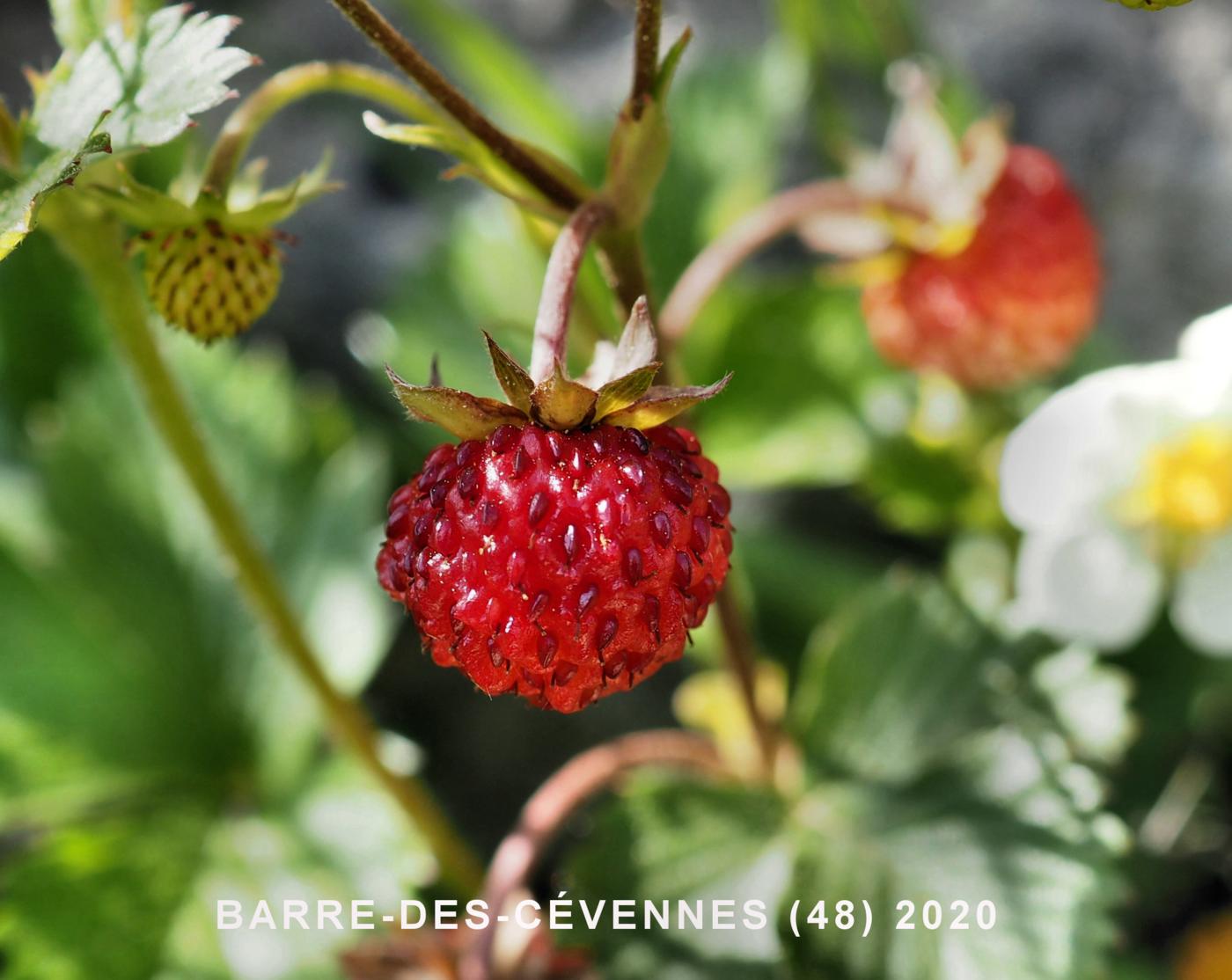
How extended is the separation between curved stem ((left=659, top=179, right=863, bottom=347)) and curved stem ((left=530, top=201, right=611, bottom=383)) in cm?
30

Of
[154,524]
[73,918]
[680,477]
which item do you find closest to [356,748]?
[73,918]

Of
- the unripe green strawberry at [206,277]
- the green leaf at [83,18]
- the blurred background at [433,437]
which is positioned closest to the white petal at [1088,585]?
the blurred background at [433,437]

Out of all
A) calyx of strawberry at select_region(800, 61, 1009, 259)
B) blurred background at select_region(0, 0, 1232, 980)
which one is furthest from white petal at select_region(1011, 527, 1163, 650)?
calyx of strawberry at select_region(800, 61, 1009, 259)

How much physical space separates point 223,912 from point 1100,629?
0.82 meters

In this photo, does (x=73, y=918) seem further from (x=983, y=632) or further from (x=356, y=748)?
(x=983, y=632)

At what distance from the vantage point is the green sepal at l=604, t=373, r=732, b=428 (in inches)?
25.0

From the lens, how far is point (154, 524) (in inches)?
52.9

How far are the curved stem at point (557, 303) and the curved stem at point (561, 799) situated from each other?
18.5 inches

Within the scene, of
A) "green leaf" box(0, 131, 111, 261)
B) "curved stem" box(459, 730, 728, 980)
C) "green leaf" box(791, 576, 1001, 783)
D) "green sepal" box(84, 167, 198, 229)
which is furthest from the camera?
"green leaf" box(791, 576, 1001, 783)

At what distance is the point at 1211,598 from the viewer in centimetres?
114

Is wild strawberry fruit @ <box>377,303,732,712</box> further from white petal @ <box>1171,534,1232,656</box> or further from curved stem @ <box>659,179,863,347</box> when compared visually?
white petal @ <box>1171,534,1232,656</box>

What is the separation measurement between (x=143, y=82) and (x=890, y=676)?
2.65 ft

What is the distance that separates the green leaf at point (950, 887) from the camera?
1.00 metres

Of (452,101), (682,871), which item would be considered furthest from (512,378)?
(682,871)
